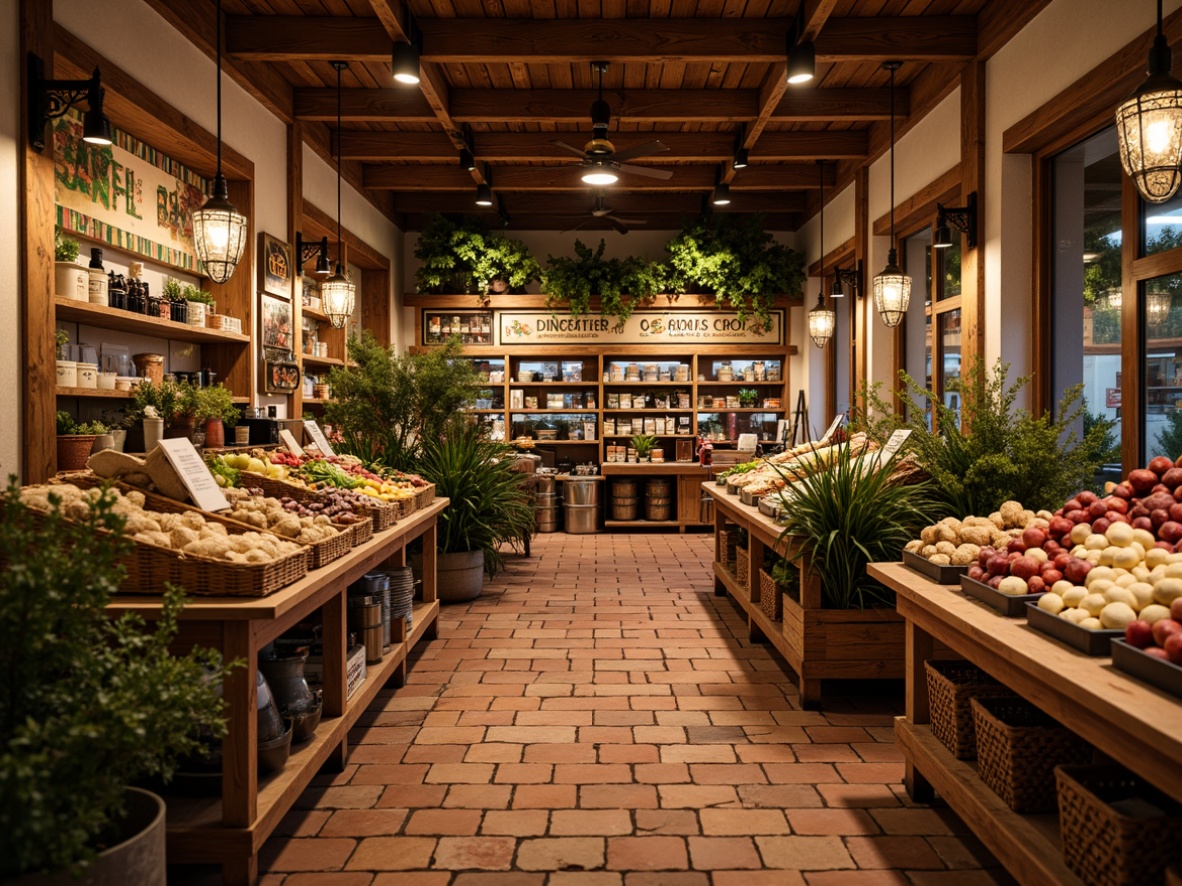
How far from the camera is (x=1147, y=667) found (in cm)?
183

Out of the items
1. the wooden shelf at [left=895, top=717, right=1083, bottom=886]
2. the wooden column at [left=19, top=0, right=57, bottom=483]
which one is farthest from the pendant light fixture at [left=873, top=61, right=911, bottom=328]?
the wooden column at [left=19, top=0, right=57, bottom=483]

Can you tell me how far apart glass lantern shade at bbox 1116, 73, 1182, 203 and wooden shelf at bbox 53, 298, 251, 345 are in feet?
14.6

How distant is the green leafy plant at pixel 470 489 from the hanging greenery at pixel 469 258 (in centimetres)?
444

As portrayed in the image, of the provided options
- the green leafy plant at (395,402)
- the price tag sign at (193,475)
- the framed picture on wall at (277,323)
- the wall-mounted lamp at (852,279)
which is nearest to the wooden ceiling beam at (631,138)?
the wall-mounted lamp at (852,279)

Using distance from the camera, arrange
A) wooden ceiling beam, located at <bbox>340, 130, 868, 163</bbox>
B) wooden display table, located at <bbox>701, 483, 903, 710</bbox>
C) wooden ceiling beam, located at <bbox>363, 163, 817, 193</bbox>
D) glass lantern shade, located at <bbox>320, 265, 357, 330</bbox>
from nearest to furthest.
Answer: wooden display table, located at <bbox>701, 483, 903, 710</bbox>
glass lantern shade, located at <bbox>320, 265, 357, 330</bbox>
wooden ceiling beam, located at <bbox>340, 130, 868, 163</bbox>
wooden ceiling beam, located at <bbox>363, 163, 817, 193</bbox>

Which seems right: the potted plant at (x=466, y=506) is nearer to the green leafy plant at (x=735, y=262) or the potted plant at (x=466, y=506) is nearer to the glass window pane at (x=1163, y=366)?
the glass window pane at (x=1163, y=366)

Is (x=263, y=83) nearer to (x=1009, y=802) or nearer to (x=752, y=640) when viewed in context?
(x=752, y=640)

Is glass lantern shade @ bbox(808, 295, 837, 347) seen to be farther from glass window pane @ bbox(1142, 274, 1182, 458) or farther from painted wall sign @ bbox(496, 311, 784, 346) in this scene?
glass window pane @ bbox(1142, 274, 1182, 458)

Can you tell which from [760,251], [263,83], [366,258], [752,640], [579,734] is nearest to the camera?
[579,734]

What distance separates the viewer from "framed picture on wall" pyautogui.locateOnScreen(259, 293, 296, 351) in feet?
21.6

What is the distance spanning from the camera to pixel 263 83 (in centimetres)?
641

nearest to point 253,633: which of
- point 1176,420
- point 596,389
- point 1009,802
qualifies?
point 1009,802

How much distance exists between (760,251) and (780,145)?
105 inches

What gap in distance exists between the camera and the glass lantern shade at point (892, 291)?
647cm
